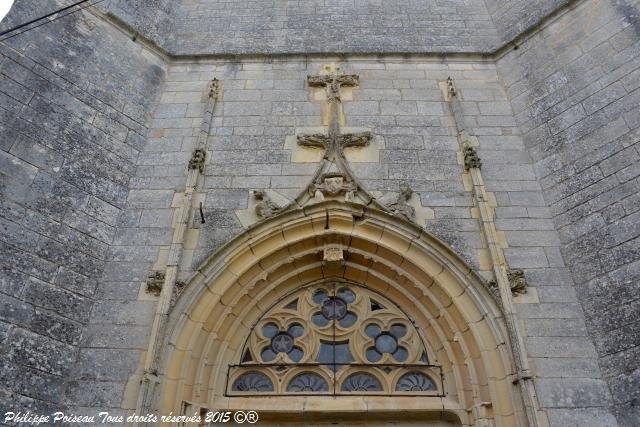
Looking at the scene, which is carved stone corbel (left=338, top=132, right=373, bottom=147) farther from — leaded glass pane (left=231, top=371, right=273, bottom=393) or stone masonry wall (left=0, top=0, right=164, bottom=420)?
leaded glass pane (left=231, top=371, right=273, bottom=393)

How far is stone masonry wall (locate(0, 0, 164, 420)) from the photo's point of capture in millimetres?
4297

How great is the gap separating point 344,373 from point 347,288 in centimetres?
97

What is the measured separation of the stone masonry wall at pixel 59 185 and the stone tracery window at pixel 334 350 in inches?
50.8

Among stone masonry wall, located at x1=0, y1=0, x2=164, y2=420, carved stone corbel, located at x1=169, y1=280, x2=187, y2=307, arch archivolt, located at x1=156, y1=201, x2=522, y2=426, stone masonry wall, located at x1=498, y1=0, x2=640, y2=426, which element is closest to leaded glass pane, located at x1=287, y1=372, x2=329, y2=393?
arch archivolt, located at x1=156, y1=201, x2=522, y2=426

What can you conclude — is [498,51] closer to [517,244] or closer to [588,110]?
[588,110]

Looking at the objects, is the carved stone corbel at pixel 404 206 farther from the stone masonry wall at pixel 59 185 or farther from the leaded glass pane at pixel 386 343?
the stone masonry wall at pixel 59 185

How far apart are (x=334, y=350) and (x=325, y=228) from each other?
4.15ft

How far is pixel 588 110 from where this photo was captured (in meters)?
5.84

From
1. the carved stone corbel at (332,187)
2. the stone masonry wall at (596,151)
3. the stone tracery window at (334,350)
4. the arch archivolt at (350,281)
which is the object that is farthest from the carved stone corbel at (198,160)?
the stone masonry wall at (596,151)

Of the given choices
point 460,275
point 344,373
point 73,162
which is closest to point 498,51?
point 460,275

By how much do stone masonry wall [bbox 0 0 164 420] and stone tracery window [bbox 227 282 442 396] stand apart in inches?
50.8

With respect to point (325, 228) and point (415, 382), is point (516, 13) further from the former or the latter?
point (415, 382)

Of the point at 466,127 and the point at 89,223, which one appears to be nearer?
the point at 89,223

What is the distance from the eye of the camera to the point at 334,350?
5.08 m
